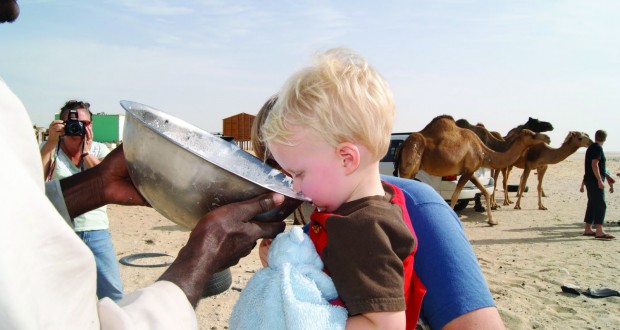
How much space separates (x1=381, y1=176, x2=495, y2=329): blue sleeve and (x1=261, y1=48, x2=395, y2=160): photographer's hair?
0.36 meters

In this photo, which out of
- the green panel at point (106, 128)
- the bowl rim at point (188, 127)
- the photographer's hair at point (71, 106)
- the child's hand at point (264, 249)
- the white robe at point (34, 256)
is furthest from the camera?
the green panel at point (106, 128)

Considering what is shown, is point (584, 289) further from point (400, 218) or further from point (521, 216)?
point (521, 216)

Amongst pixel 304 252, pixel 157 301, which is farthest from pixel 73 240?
pixel 304 252

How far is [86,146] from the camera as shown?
4438 mm

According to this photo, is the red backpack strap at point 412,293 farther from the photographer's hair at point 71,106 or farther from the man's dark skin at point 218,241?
the photographer's hair at point 71,106

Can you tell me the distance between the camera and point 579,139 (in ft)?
43.2

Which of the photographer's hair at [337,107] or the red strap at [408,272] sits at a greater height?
the photographer's hair at [337,107]

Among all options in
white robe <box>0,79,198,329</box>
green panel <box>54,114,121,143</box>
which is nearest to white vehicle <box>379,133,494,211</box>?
white robe <box>0,79,198,329</box>

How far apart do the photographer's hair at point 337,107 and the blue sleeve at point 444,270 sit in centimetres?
36

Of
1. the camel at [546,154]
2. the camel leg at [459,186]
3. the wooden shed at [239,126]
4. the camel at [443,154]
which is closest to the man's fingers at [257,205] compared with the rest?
the camel at [443,154]

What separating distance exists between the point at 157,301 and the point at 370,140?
2.50 ft

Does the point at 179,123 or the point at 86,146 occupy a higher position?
the point at 179,123

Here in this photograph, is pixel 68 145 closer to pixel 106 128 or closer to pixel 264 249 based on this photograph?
pixel 264 249

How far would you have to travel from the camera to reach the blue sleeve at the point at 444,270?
1.56 meters
